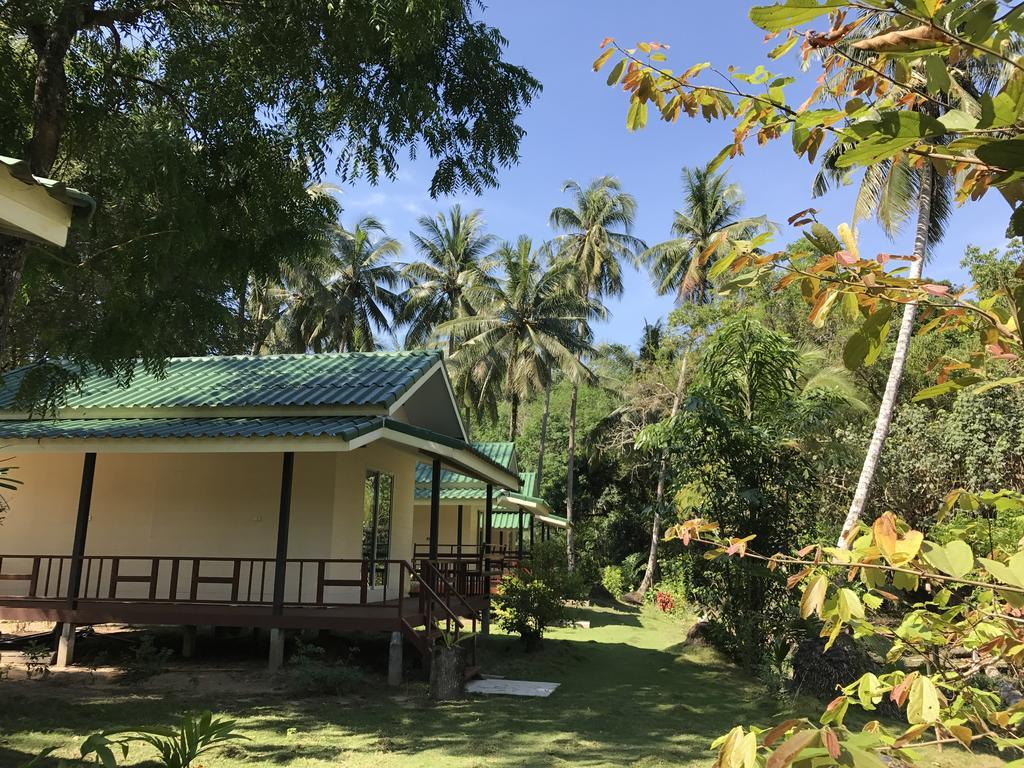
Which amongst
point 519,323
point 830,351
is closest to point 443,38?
point 830,351

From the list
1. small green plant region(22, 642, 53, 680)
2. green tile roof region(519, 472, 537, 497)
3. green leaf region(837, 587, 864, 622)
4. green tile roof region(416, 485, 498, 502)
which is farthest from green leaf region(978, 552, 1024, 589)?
green tile roof region(519, 472, 537, 497)

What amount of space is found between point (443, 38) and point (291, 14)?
196 cm

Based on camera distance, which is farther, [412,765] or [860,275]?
[412,765]

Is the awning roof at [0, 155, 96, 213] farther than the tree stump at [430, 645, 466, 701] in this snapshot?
No

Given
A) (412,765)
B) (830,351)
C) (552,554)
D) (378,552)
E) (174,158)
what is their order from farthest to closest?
(830,351), (552,554), (378,552), (174,158), (412,765)

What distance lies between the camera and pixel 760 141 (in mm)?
2061

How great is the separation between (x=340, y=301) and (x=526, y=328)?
11.9 m

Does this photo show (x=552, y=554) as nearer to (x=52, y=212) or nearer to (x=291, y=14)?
(x=291, y=14)

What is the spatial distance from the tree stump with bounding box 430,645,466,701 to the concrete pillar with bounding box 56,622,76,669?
18.2 feet

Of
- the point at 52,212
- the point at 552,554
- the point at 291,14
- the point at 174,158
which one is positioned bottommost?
the point at 552,554

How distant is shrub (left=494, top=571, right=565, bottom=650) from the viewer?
13586mm

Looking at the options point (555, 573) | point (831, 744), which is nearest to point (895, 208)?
point (555, 573)

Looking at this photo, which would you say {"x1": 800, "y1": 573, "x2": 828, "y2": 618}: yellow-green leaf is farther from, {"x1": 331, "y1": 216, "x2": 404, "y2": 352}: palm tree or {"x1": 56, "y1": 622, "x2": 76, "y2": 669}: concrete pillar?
{"x1": 331, "y1": 216, "x2": 404, "y2": 352}: palm tree

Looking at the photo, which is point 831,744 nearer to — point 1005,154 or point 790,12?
point 1005,154
